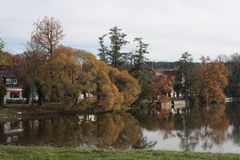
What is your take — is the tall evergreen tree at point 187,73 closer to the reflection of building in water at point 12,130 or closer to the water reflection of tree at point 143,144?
the reflection of building in water at point 12,130

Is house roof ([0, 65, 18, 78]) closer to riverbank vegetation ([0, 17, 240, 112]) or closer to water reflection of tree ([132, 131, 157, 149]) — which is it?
riverbank vegetation ([0, 17, 240, 112])

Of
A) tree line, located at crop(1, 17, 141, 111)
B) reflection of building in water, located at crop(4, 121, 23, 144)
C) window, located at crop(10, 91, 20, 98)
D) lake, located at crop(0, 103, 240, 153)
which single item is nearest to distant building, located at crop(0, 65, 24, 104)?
window, located at crop(10, 91, 20, 98)

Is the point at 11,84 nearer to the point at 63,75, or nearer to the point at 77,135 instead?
the point at 63,75

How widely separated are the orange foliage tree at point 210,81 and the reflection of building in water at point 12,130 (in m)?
49.1

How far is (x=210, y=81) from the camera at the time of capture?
87938mm

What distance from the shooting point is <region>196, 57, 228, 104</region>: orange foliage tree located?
87875 millimetres

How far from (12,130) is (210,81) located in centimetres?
5546

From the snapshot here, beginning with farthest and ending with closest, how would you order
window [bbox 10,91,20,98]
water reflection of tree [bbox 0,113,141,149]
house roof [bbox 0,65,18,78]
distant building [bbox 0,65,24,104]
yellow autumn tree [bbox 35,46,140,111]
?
window [bbox 10,91,20,98] < distant building [bbox 0,65,24,104] < house roof [bbox 0,65,18,78] < yellow autumn tree [bbox 35,46,140,111] < water reflection of tree [bbox 0,113,141,149]

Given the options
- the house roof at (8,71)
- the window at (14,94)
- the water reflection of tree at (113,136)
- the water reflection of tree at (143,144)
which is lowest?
the water reflection of tree at (143,144)

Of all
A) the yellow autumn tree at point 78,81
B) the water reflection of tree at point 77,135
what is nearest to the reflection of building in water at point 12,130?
the water reflection of tree at point 77,135

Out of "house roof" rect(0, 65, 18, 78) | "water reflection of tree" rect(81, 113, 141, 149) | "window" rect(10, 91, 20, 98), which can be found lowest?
"water reflection of tree" rect(81, 113, 141, 149)

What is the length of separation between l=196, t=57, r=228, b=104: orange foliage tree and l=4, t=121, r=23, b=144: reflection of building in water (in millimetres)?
49137

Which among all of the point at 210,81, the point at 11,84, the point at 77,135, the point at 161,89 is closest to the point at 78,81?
the point at 11,84

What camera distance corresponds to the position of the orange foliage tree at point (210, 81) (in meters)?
87.9
